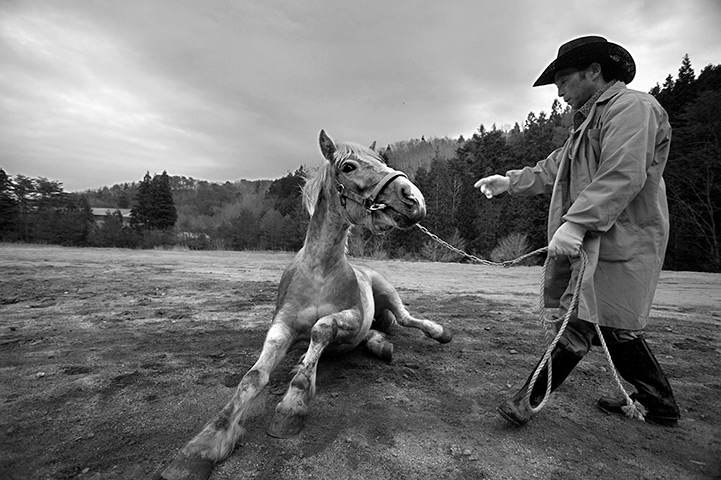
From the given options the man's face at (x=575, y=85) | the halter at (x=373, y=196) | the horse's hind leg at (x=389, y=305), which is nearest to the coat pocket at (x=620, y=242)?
the man's face at (x=575, y=85)

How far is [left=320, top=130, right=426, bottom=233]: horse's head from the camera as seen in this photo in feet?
8.06

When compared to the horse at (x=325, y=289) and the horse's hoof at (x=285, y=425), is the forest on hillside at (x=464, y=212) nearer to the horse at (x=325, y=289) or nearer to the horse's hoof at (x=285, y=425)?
the horse at (x=325, y=289)

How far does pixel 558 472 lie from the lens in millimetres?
1791

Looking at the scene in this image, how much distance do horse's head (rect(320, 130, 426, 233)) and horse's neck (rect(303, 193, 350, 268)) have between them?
0.58 feet

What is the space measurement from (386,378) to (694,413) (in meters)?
2.30

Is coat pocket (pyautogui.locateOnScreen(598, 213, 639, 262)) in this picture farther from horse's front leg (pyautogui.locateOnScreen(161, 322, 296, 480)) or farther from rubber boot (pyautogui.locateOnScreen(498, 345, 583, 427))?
horse's front leg (pyautogui.locateOnScreen(161, 322, 296, 480))

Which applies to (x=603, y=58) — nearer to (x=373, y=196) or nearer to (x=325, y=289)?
(x=373, y=196)

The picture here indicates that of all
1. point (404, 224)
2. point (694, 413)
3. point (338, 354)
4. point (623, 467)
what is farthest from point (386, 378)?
point (694, 413)

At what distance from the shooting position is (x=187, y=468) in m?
1.70

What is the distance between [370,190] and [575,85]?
1762 millimetres

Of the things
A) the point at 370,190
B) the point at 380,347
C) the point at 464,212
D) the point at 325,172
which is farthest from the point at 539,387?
the point at 464,212

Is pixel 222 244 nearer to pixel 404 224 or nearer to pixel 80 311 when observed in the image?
pixel 80 311

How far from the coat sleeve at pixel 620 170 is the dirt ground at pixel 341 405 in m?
1.38

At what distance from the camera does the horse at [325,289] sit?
2.11 metres
